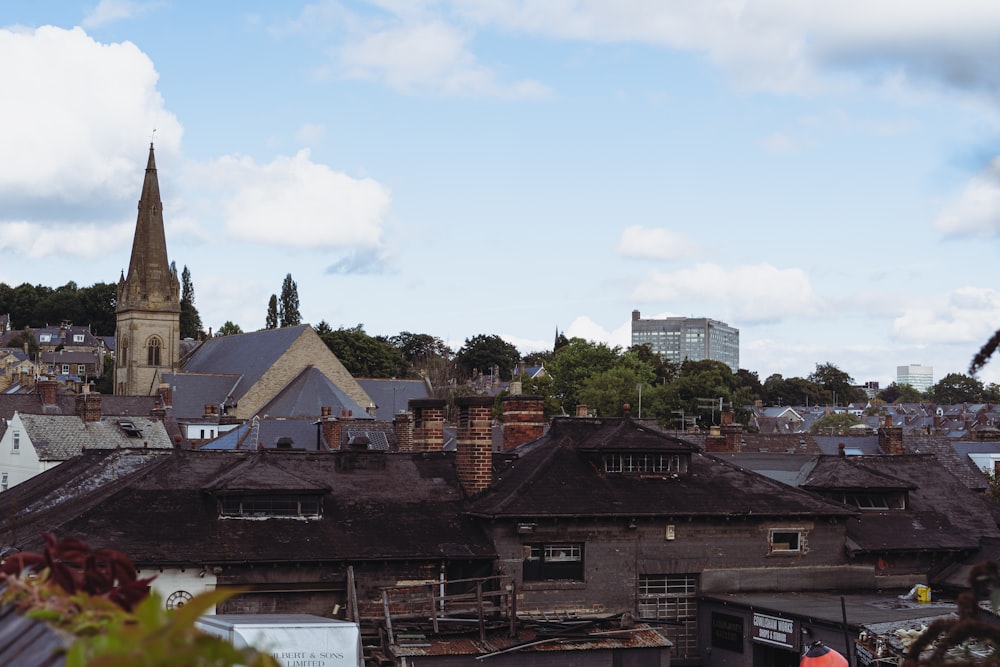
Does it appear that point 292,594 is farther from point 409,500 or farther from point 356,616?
point 409,500

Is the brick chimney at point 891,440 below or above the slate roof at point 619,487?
above

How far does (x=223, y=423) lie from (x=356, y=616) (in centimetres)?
5518

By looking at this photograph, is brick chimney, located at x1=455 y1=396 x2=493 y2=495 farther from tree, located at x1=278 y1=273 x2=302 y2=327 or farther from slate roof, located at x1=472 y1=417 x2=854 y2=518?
tree, located at x1=278 y1=273 x2=302 y2=327

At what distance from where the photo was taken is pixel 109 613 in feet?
9.84

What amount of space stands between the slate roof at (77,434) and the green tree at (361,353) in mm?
61117

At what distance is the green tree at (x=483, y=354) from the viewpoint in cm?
15750

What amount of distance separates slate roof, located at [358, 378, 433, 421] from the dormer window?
215 feet

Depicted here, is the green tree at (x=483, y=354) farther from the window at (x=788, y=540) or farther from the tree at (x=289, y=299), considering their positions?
the window at (x=788, y=540)

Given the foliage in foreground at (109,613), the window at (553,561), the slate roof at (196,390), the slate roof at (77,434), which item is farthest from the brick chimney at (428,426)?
the slate roof at (196,390)

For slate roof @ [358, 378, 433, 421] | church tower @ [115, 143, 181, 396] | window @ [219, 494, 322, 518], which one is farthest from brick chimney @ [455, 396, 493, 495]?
church tower @ [115, 143, 181, 396]

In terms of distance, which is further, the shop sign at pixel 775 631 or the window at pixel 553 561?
the window at pixel 553 561

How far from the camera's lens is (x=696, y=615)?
1127 inches

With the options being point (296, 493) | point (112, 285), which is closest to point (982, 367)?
point (296, 493)

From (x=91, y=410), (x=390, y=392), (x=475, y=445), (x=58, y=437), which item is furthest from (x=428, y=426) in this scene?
(x=390, y=392)
